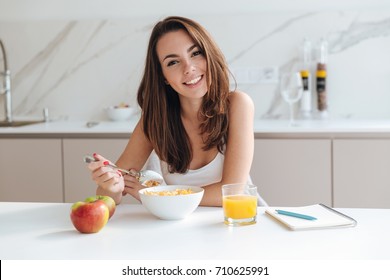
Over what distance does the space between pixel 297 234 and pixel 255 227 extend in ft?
0.38

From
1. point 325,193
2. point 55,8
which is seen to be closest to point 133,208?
point 325,193

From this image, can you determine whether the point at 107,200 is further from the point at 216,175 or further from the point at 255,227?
the point at 216,175

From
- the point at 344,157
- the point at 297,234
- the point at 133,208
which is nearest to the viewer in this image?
the point at 297,234

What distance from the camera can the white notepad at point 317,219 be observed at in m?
1.42

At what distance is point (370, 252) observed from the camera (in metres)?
1.23

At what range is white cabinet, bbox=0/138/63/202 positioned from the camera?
3.11 m

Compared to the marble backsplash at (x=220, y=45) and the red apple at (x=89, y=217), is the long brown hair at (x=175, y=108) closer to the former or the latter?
the red apple at (x=89, y=217)

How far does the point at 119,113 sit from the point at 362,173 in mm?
1487

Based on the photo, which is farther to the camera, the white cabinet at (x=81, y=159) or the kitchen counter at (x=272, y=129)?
the white cabinet at (x=81, y=159)

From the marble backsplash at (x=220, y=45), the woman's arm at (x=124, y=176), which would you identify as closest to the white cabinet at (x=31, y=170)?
the marble backsplash at (x=220, y=45)

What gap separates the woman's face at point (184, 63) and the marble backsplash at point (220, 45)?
1.45 meters

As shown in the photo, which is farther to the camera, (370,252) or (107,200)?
(107,200)

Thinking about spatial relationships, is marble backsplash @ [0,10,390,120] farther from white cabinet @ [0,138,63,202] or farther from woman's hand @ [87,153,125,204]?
woman's hand @ [87,153,125,204]

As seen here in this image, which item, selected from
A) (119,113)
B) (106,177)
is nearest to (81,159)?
(119,113)
